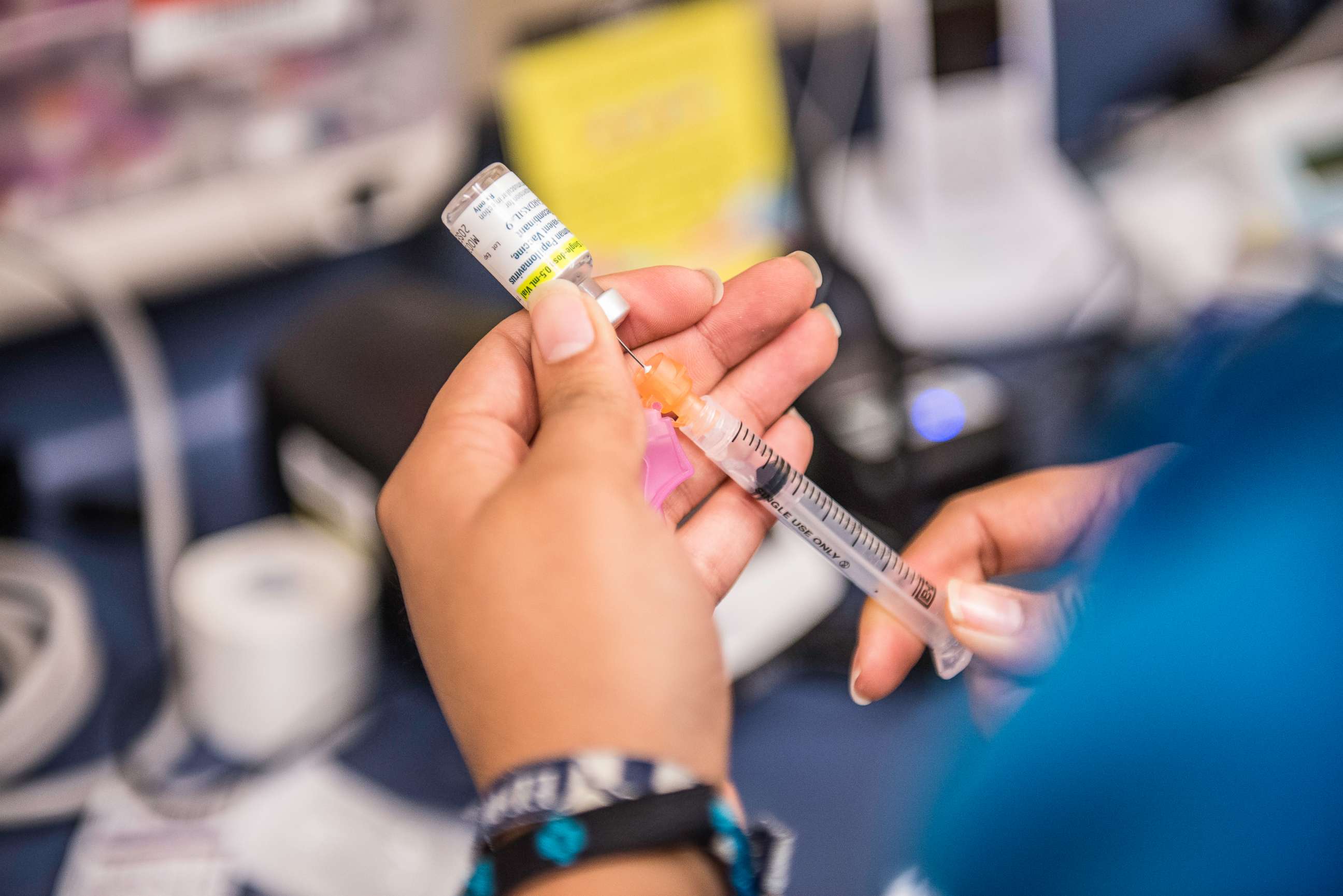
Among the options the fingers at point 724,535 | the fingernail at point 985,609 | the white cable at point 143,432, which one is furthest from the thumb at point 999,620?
the white cable at point 143,432

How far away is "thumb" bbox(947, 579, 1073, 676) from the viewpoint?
0.44 metres

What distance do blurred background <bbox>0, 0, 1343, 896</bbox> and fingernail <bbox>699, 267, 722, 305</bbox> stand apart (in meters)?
0.20

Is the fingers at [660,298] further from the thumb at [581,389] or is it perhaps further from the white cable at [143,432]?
the white cable at [143,432]

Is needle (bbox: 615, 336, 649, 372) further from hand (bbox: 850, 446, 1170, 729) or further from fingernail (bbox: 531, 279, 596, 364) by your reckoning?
hand (bbox: 850, 446, 1170, 729)

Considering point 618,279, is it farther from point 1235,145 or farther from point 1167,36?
point 1167,36

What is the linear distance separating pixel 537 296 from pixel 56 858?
472mm

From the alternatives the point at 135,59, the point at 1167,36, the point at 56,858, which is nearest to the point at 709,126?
the point at 135,59

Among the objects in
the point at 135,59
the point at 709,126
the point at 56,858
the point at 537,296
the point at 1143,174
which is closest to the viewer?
the point at 537,296

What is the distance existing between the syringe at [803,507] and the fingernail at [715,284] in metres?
0.05

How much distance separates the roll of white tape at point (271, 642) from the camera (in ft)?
1.93

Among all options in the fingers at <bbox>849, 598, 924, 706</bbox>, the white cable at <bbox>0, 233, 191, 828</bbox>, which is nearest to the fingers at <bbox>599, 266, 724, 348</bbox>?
the fingers at <bbox>849, 598, 924, 706</bbox>

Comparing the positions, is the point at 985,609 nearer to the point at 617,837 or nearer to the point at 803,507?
the point at 803,507

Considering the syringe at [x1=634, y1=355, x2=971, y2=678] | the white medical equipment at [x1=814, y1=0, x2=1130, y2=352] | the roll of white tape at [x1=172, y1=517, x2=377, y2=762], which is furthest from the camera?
the white medical equipment at [x1=814, y1=0, x2=1130, y2=352]

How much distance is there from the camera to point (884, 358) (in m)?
0.74
